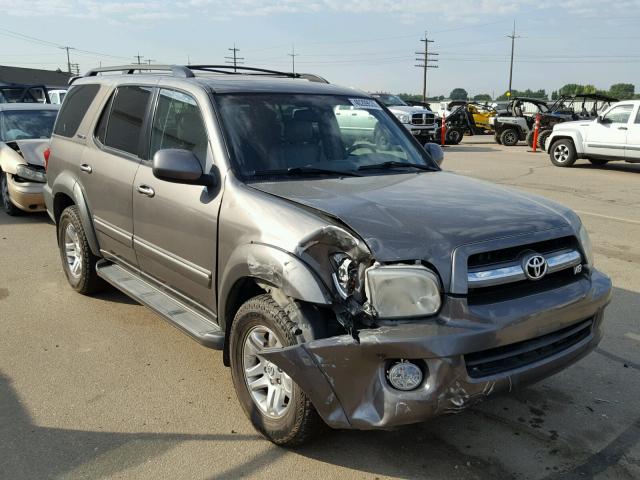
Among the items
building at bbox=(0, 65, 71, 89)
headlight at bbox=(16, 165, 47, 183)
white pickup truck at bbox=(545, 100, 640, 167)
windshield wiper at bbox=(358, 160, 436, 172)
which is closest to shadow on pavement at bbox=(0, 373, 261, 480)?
windshield wiper at bbox=(358, 160, 436, 172)

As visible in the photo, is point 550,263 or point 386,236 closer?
point 386,236

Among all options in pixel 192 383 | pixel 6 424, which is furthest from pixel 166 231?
pixel 6 424

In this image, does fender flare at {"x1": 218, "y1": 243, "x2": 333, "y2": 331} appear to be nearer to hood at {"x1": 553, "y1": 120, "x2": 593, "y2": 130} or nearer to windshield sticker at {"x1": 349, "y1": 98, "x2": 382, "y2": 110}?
windshield sticker at {"x1": 349, "y1": 98, "x2": 382, "y2": 110}

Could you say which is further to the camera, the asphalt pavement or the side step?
the side step

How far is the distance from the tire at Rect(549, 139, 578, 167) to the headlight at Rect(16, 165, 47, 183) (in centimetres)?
1352

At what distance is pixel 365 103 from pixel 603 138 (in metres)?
12.9

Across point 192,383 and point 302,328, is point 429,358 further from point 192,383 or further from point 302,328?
point 192,383

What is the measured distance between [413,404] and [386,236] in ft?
2.46

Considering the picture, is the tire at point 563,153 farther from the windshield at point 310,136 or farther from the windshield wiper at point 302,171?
the windshield wiper at point 302,171

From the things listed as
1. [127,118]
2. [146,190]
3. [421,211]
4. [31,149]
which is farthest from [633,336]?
[31,149]

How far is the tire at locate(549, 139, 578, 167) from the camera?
16312mm

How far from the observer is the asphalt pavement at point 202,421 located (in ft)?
9.67

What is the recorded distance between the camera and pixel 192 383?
382 cm

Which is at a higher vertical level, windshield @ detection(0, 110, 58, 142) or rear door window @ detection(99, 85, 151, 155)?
rear door window @ detection(99, 85, 151, 155)
